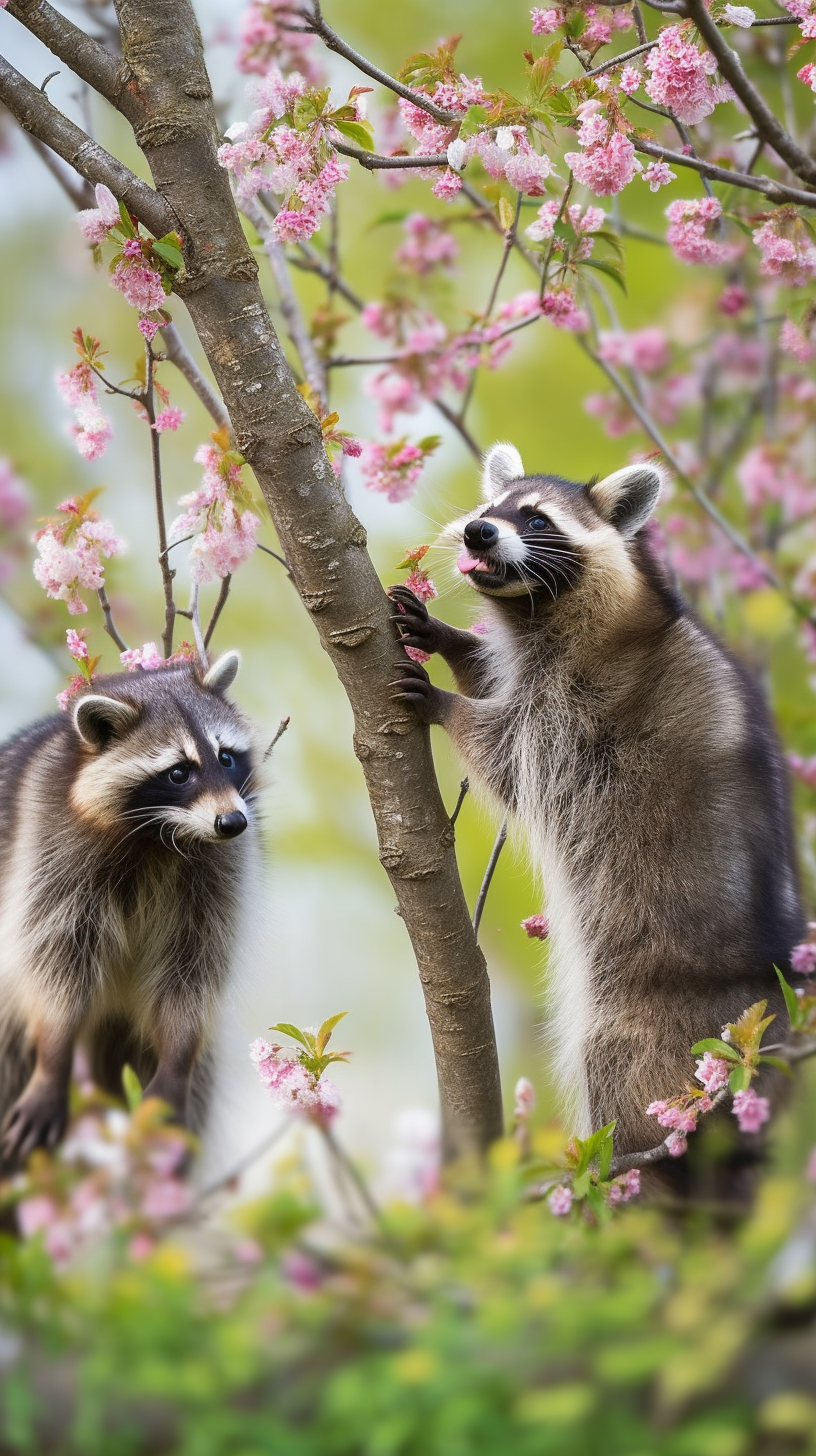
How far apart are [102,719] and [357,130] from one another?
5.75ft

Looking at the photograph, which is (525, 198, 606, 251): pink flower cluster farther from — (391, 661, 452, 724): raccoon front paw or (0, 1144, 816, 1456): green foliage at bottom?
(0, 1144, 816, 1456): green foliage at bottom

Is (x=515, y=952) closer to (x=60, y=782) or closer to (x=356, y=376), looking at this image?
(x=356, y=376)

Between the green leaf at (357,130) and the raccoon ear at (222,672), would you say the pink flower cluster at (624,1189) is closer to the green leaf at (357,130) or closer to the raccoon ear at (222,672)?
the raccoon ear at (222,672)

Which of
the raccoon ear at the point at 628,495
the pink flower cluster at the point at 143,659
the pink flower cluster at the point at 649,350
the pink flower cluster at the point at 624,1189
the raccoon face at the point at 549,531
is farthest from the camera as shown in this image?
the pink flower cluster at the point at 649,350

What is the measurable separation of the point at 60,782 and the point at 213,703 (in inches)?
20.3

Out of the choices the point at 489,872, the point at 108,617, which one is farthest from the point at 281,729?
the point at 489,872

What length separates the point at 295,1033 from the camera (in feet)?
11.1

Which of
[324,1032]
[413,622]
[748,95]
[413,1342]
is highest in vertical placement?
[748,95]

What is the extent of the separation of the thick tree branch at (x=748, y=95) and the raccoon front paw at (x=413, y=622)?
4.66ft

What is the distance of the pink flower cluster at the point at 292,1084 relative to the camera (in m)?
3.54

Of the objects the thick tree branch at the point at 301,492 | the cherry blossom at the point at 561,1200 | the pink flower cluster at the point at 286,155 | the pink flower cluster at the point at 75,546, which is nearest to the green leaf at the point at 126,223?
the thick tree branch at the point at 301,492

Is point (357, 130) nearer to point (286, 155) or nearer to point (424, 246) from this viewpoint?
point (286, 155)

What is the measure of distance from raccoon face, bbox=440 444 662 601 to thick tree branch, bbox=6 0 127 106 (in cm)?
156

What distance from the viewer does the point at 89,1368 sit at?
1.67 meters
